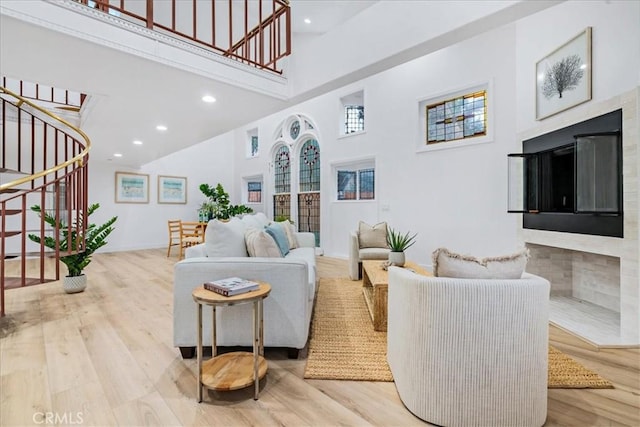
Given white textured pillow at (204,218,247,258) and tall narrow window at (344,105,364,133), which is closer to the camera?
white textured pillow at (204,218,247,258)

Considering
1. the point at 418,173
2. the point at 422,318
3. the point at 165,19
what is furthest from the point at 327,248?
the point at 165,19

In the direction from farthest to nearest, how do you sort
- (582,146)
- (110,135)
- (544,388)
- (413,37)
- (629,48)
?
1. (110,135)
2. (582,146)
3. (629,48)
4. (413,37)
5. (544,388)

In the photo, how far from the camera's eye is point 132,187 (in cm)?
781

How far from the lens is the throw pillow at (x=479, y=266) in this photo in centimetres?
150

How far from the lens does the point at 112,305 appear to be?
10.9 ft

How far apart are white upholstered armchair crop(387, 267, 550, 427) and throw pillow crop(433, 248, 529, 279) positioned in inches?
2.7

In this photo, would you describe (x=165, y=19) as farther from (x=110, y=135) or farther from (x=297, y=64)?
(x=297, y=64)

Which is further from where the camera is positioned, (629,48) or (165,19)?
(165,19)

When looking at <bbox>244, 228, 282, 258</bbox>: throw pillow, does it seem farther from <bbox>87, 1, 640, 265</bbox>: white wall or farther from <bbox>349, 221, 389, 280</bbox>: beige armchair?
<bbox>87, 1, 640, 265</bbox>: white wall

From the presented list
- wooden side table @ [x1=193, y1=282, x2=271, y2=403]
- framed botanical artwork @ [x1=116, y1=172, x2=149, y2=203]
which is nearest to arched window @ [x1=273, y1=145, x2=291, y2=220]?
framed botanical artwork @ [x1=116, y1=172, x2=149, y2=203]

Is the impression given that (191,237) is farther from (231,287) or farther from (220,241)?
(231,287)

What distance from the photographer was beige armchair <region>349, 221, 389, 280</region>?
4258mm

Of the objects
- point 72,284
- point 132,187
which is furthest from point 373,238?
point 132,187

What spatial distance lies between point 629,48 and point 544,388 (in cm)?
272
